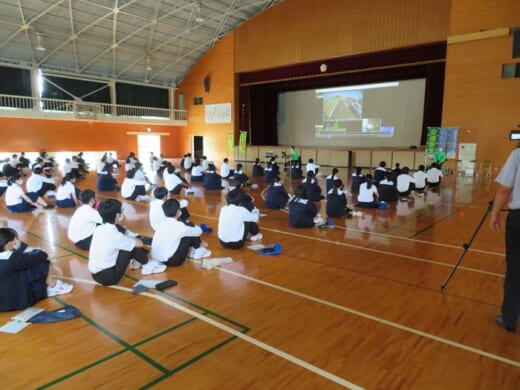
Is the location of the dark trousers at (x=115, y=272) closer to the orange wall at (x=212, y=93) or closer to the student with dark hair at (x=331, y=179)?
the student with dark hair at (x=331, y=179)

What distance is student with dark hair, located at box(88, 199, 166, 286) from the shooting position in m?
4.37

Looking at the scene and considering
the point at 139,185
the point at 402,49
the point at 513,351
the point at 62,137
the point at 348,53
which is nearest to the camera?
the point at 513,351

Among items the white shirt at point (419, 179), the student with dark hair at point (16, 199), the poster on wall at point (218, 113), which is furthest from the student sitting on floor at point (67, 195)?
the poster on wall at point (218, 113)

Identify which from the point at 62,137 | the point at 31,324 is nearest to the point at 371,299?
→ the point at 31,324

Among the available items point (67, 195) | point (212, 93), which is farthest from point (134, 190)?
point (212, 93)

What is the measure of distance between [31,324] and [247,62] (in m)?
23.6

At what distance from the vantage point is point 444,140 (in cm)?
1738

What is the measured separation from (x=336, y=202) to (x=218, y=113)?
20.3 meters

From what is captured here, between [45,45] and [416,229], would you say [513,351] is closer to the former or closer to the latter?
[416,229]

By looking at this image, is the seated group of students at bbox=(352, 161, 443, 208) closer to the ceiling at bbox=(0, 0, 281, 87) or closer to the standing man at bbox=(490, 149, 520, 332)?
the standing man at bbox=(490, 149, 520, 332)

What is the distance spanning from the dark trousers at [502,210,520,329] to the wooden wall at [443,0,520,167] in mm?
15415

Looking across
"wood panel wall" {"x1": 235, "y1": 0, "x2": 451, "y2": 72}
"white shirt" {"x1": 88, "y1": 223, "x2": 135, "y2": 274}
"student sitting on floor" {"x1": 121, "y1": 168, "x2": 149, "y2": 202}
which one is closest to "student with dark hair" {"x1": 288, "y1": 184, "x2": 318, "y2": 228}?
"white shirt" {"x1": 88, "y1": 223, "x2": 135, "y2": 274}

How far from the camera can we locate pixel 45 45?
→ 21.7 meters

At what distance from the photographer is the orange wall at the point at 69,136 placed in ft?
72.4
